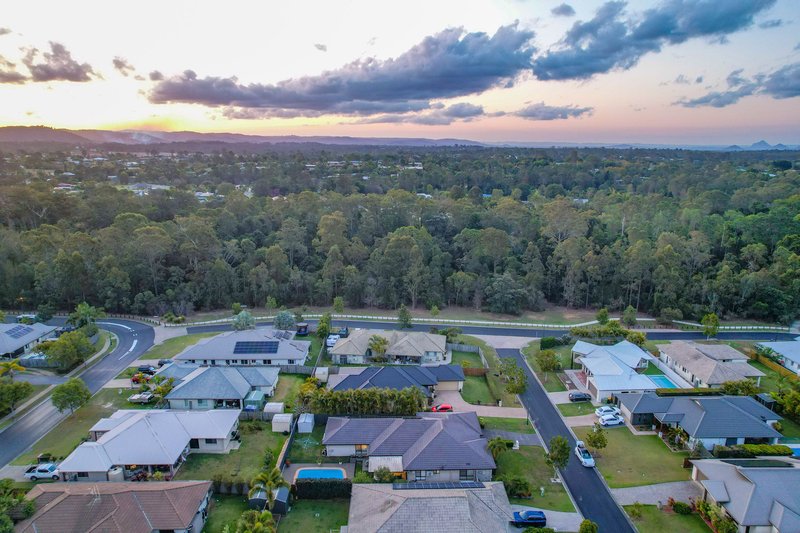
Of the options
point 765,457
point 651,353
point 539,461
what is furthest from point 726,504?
point 651,353

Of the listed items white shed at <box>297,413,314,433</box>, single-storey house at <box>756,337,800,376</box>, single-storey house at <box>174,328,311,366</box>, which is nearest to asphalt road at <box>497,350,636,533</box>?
white shed at <box>297,413,314,433</box>

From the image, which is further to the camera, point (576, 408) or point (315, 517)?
point (576, 408)

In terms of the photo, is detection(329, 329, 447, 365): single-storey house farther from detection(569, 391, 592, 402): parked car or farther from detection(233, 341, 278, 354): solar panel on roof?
detection(569, 391, 592, 402): parked car

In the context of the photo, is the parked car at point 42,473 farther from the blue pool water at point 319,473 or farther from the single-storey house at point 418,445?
A: the single-storey house at point 418,445

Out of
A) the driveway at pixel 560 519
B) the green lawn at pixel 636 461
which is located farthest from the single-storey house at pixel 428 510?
the green lawn at pixel 636 461

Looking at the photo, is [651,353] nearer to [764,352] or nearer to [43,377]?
[764,352]

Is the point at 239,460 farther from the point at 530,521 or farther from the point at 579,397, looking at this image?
the point at 579,397

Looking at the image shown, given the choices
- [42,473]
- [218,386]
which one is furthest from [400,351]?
[42,473]
